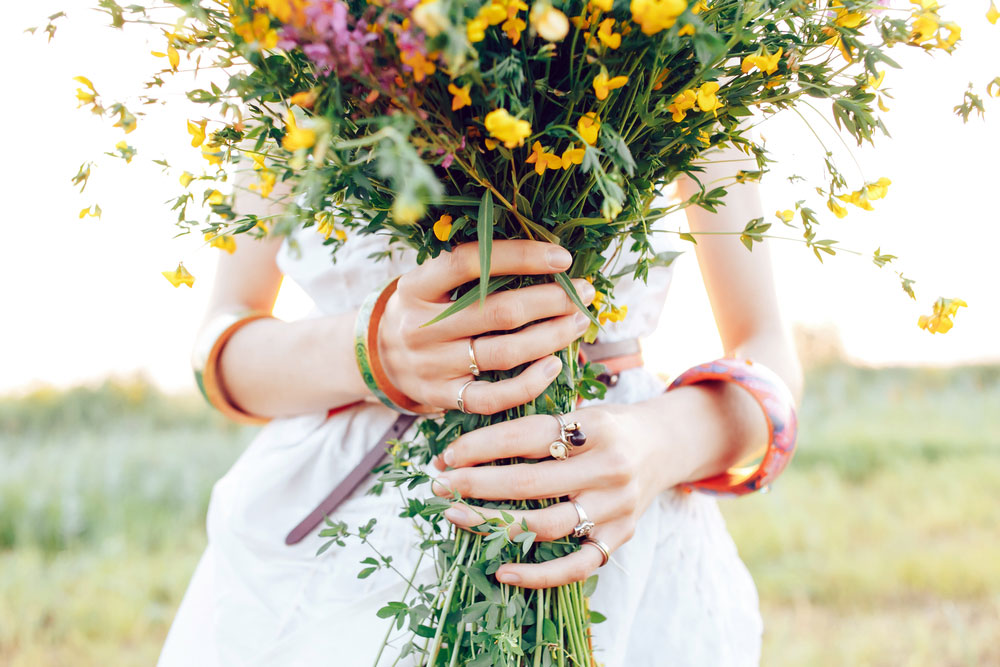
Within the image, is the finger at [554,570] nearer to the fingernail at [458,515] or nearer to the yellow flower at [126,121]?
the fingernail at [458,515]

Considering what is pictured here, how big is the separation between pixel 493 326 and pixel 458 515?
0.18 metres

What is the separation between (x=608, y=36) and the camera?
0.47 metres

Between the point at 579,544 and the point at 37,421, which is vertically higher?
the point at 37,421

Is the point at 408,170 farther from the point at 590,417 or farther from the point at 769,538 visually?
the point at 769,538

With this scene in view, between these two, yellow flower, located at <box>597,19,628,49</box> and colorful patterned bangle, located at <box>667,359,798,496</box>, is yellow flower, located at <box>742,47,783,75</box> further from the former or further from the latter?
colorful patterned bangle, located at <box>667,359,798,496</box>

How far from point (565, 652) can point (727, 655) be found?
A: 1.17ft

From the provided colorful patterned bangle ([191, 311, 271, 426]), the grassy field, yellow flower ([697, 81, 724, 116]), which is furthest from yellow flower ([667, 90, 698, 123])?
the grassy field

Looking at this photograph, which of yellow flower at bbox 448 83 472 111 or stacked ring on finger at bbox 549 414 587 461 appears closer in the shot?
yellow flower at bbox 448 83 472 111

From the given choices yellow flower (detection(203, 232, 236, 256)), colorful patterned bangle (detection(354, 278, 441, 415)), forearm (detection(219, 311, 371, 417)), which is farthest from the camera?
forearm (detection(219, 311, 371, 417))

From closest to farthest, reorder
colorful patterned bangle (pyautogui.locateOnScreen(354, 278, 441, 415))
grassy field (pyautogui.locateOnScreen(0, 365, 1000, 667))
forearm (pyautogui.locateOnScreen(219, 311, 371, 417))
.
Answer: colorful patterned bangle (pyautogui.locateOnScreen(354, 278, 441, 415)) → forearm (pyautogui.locateOnScreen(219, 311, 371, 417)) → grassy field (pyautogui.locateOnScreen(0, 365, 1000, 667))

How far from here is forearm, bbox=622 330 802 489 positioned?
2.69ft

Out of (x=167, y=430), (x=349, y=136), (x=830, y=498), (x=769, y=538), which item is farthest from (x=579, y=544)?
(x=167, y=430)

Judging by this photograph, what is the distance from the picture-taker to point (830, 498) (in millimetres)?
2508

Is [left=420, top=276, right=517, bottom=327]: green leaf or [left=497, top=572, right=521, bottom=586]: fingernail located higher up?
[left=420, top=276, right=517, bottom=327]: green leaf
